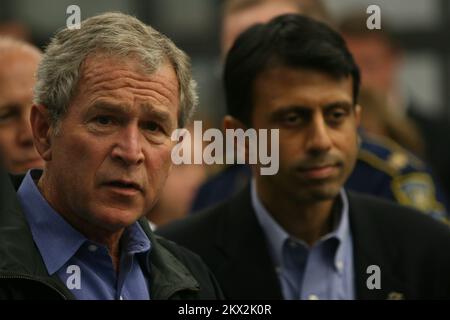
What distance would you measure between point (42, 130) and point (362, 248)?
2.89 feet

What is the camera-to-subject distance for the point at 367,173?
11.1ft

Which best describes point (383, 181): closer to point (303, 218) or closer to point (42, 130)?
point (303, 218)

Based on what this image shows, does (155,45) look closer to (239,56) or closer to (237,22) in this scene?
(239,56)

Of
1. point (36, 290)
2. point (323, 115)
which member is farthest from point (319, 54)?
point (36, 290)

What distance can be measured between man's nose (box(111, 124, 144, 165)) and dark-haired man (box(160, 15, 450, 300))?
50 centimetres

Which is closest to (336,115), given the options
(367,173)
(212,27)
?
(367,173)

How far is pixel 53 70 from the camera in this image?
7.95 ft

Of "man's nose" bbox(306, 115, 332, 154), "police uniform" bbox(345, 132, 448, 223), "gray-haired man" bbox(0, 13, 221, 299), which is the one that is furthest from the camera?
"police uniform" bbox(345, 132, 448, 223)

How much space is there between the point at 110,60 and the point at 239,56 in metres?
0.59

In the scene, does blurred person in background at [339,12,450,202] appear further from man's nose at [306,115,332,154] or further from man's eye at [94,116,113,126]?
man's eye at [94,116,113,126]

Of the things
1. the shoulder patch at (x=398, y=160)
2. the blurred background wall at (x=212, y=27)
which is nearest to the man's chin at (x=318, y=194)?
the blurred background wall at (x=212, y=27)

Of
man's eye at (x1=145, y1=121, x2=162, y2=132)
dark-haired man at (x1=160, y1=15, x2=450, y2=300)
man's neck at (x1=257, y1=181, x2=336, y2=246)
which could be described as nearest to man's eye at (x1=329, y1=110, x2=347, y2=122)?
dark-haired man at (x1=160, y1=15, x2=450, y2=300)

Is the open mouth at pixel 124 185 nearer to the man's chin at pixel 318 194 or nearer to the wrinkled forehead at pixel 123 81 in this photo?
the wrinkled forehead at pixel 123 81

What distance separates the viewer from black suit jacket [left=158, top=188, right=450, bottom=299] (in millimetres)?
2877
